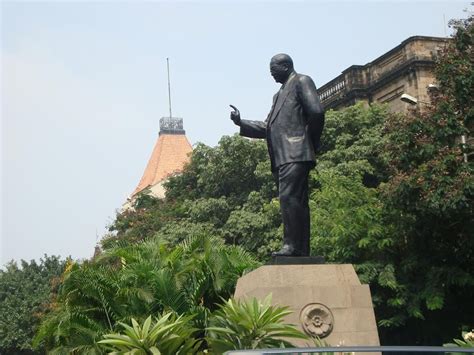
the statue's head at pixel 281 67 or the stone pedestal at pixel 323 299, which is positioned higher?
the statue's head at pixel 281 67

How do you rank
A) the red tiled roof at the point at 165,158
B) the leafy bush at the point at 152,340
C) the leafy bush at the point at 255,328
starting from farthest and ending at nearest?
1. the red tiled roof at the point at 165,158
2. the leafy bush at the point at 152,340
3. the leafy bush at the point at 255,328

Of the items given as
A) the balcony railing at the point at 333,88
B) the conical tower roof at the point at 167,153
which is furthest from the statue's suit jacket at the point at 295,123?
the conical tower roof at the point at 167,153

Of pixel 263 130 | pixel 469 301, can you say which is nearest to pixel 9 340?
pixel 469 301

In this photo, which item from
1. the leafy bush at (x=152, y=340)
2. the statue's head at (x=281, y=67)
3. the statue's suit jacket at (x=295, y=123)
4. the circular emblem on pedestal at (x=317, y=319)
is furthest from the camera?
the statue's head at (x=281, y=67)

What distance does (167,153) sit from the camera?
61.5 m

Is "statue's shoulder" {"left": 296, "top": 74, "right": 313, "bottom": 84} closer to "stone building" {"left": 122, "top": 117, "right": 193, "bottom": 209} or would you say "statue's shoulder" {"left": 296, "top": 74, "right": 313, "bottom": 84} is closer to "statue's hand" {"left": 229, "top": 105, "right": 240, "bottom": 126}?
"statue's hand" {"left": 229, "top": 105, "right": 240, "bottom": 126}

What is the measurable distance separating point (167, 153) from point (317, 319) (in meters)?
53.2

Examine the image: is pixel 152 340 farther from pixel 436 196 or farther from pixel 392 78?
pixel 392 78

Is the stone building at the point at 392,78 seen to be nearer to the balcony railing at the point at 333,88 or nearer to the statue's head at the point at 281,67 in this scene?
the balcony railing at the point at 333,88

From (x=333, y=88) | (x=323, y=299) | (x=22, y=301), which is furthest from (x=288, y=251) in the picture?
(x=22, y=301)

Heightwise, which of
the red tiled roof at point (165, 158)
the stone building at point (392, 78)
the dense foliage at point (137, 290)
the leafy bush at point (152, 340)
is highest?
the red tiled roof at point (165, 158)

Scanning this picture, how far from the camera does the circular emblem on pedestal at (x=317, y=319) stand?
8.66 meters

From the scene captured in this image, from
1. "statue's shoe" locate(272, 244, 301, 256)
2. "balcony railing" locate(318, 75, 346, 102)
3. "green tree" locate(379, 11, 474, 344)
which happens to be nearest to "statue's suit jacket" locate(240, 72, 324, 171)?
"statue's shoe" locate(272, 244, 301, 256)

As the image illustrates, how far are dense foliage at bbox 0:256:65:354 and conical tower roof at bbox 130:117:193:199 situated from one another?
11393 millimetres
